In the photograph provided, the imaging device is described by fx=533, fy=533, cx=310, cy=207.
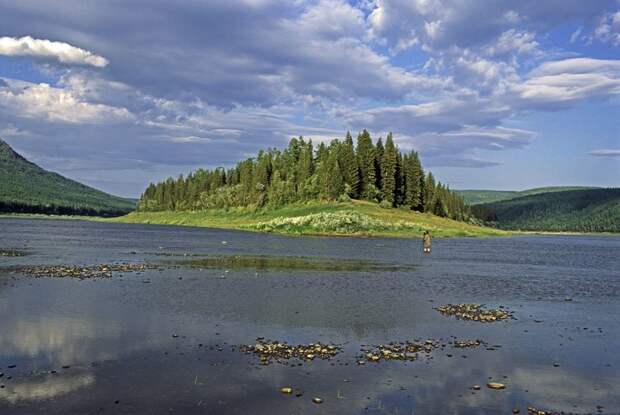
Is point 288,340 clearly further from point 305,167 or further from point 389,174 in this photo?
point 305,167

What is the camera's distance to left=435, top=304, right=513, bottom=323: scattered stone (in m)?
33.1

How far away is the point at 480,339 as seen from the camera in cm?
2766

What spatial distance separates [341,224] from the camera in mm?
149750

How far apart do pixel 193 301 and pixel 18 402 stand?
19.6 metres

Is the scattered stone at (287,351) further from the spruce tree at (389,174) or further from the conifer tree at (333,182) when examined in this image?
the spruce tree at (389,174)

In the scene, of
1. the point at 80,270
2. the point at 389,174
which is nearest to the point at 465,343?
the point at 80,270

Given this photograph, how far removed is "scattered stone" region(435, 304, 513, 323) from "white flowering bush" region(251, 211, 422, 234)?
109925 millimetres

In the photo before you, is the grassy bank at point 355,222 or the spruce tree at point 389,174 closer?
the grassy bank at point 355,222

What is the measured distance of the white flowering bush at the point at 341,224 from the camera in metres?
148

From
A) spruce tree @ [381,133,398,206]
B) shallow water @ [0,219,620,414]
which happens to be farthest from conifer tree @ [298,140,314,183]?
shallow water @ [0,219,620,414]

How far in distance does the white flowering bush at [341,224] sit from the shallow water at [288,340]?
95.6 metres

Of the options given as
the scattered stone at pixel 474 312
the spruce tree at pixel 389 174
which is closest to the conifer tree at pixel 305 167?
the spruce tree at pixel 389 174

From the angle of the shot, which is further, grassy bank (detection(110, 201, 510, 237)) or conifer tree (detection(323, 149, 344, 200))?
conifer tree (detection(323, 149, 344, 200))

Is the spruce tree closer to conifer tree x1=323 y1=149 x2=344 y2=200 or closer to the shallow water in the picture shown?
conifer tree x1=323 y1=149 x2=344 y2=200
